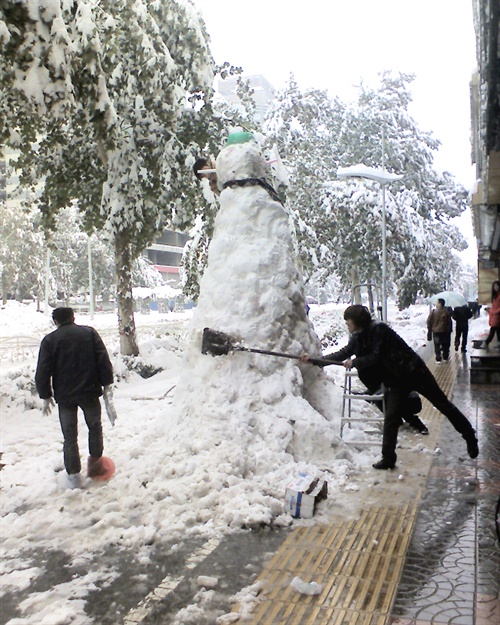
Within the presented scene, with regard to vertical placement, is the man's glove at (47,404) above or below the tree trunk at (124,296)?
below

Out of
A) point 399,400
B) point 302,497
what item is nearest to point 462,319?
point 399,400

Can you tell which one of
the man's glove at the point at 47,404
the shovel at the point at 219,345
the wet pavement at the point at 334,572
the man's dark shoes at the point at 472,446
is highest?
the shovel at the point at 219,345

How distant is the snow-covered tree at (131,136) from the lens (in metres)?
10.8

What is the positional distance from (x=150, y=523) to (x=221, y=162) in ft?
15.8

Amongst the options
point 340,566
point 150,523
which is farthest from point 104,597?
point 340,566

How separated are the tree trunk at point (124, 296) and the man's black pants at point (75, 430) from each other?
24.3 feet

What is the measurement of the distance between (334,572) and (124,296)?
10.3m

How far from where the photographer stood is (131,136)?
12.2 meters

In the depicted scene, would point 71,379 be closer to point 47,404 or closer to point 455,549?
point 47,404

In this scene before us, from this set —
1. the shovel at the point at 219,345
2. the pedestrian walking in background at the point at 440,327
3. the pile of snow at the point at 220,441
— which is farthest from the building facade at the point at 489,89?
the pedestrian walking in background at the point at 440,327

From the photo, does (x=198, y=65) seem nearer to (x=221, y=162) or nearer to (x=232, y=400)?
(x=221, y=162)

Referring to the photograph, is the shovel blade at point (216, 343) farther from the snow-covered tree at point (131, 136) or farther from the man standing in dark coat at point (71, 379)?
the snow-covered tree at point (131, 136)

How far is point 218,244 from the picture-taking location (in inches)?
288

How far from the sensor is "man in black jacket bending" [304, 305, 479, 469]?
5.85m
